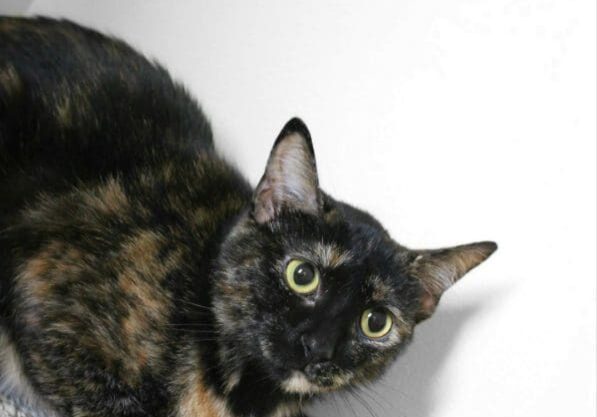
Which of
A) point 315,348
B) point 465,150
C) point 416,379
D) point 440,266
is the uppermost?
point 465,150

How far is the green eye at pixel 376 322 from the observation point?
1.34 meters

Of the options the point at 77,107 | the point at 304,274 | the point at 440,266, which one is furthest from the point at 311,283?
the point at 77,107

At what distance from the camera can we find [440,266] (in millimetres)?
1382

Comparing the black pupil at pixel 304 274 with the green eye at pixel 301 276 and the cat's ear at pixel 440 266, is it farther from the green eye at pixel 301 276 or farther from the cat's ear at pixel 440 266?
the cat's ear at pixel 440 266

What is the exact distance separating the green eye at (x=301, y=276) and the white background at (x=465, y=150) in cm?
39

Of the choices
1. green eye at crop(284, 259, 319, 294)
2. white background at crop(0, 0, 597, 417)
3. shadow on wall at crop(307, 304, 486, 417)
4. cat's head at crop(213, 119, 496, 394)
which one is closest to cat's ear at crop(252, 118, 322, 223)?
cat's head at crop(213, 119, 496, 394)

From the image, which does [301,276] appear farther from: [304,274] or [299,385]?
[299,385]

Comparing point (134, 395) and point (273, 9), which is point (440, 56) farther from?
point (134, 395)

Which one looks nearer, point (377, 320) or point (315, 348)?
point (315, 348)

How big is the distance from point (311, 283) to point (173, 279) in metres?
0.29

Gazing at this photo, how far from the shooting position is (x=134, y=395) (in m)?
1.31

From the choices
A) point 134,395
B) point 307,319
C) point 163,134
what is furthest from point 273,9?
point 134,395

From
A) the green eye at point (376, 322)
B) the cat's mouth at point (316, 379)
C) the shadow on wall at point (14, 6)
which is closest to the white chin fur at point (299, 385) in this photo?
the cat's mouth at point (316, 379)

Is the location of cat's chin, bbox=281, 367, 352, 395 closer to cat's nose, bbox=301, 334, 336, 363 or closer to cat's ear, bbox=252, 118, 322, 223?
cat's nose, bbox=301, 334, 336, 363
